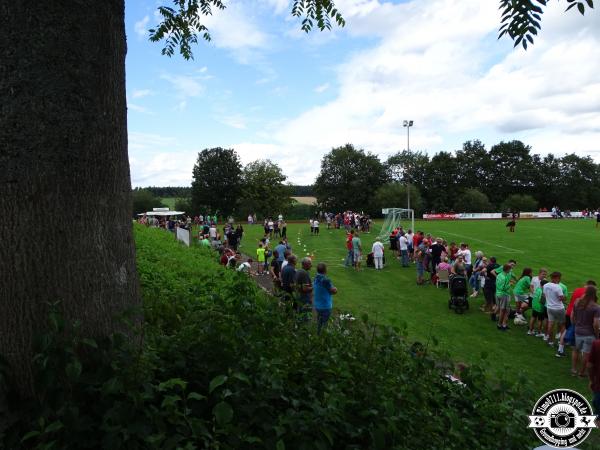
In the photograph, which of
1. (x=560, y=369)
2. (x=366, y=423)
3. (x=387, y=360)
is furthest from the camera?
(x=560, y=369)

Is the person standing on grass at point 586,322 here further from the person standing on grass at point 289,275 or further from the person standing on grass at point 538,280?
the person standing on grass at point 289,275

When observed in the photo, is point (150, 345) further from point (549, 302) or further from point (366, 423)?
point (549, 302)

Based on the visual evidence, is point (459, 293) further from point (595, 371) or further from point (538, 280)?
point (595, 371)

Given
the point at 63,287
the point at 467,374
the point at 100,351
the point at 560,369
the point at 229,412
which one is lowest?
the point at 560,369

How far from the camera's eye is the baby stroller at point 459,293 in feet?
43.2

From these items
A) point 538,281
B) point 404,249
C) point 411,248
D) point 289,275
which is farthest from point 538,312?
point 411,248

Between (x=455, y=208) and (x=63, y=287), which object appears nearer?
(x=63, y=287)

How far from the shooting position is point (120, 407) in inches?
98.6

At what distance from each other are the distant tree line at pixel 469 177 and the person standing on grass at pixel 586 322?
73926 mm

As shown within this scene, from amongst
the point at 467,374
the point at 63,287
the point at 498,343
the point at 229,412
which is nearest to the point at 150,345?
the point at 63,287

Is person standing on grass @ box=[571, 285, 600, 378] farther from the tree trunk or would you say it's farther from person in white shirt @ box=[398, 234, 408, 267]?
person in white shirt @ box=[398, 234, 408, 267]

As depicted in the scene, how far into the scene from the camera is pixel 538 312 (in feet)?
35.7

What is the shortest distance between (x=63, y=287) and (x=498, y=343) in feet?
32.4

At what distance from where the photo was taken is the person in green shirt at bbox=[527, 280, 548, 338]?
35.2ft
